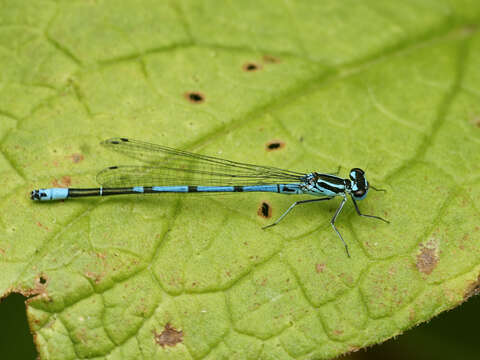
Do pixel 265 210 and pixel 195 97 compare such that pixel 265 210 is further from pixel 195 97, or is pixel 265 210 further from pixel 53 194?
pixel 53 194

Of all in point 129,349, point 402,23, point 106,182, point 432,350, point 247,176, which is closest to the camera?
point 129,349

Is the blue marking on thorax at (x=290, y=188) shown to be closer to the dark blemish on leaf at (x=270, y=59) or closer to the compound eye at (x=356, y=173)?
the compound eye at (x=356, y=173)

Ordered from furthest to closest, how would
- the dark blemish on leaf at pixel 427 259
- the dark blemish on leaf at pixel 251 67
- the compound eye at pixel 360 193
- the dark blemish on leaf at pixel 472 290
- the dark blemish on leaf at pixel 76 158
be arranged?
the dark blemish on leaf at pixel 251 67, the dark blemish on leaf at pixel 76 158, the compound eye at pixel 360 193, the dark blemish on leaf at pixel 427 259, the dark blemish on leaf at pixel 472 290

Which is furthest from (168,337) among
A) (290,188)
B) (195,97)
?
(195,97)

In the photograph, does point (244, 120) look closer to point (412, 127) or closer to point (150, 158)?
point (150, 158)

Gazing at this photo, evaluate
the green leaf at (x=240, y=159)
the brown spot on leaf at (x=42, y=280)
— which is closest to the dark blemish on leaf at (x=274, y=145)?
the green leaf at (x=240, y=159)

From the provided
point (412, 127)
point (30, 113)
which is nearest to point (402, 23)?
point (412, 127)
